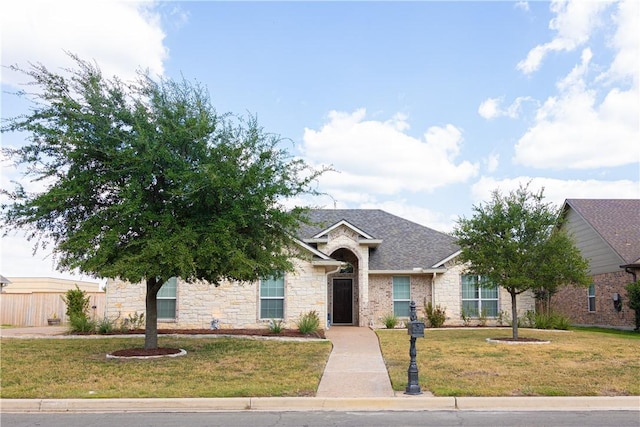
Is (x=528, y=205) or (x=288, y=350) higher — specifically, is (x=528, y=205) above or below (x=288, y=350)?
above

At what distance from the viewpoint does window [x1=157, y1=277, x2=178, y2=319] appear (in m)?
23.4

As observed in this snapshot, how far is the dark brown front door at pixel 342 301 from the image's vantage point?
27.5m

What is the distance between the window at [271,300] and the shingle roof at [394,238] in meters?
2.97

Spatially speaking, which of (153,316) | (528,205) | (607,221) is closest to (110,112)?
(153,316)

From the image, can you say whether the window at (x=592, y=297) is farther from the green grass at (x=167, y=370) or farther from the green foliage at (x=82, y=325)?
the green foliage at (x=82, y=325)

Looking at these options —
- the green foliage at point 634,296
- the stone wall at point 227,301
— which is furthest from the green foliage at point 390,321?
the green foliage at point 634,296

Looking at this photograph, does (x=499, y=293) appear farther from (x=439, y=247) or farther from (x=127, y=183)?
(x=127, y=183)

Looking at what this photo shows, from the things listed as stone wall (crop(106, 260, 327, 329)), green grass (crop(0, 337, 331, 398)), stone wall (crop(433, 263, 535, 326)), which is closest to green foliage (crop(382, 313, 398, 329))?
stone wall (crop(433, 263, 535, 326))

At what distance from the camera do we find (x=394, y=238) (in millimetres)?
29281

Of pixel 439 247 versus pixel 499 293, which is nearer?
pixel 499 293

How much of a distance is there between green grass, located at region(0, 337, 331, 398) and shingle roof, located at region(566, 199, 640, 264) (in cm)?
1535

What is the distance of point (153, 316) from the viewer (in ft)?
52.0

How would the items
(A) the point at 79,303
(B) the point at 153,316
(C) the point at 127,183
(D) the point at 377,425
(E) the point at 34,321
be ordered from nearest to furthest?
1. (D) the point at 377,425
2. (C) the point at 127,183
3. (B) the point at 153,316
4. (A) the point at 79,303
5. (E) the point at 34,321

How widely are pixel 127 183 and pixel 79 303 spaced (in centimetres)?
1300
